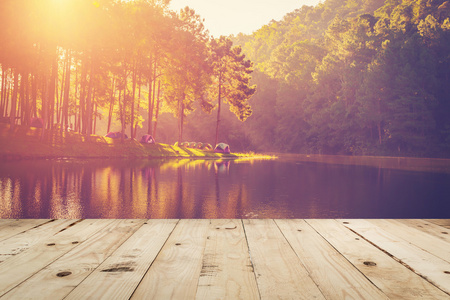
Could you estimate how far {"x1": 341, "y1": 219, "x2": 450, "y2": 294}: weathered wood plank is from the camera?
2461 millimetres

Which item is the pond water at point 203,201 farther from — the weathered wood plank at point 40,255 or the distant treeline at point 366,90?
the distant treeline at point 366,90

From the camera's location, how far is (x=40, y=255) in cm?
281

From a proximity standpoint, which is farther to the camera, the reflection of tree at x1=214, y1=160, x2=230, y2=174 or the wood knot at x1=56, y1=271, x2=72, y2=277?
the reflection of tree at x1=214, y1=160, x2=230, y2=174

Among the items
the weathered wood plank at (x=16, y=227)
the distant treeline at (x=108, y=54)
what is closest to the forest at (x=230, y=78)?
the distant treeline at (x=108, y=54)

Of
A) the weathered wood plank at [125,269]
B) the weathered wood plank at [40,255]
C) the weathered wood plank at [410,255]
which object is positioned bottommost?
the weathered wood plank at [40,255]

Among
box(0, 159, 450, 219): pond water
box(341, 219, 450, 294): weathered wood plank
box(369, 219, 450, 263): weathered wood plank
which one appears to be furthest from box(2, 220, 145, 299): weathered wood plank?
box(0, 159, 450, 219): pond water

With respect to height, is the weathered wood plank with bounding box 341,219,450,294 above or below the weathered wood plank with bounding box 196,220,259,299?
above

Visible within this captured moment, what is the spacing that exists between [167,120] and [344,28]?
42167 millimetres

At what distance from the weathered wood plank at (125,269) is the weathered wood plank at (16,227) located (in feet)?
3.59

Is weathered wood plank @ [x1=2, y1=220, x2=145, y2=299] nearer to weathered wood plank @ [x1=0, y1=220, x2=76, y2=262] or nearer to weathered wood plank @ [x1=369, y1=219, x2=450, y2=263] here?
weathered wood plank @ [x1=0, y1=220, x2=76, y2=262]

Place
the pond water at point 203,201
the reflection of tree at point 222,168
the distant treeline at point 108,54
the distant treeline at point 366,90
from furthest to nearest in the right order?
the distant treeline at point 366,90
the distant treeline at point 108,54
the reflection of tree at point 222,168
the pond water at point 203,201

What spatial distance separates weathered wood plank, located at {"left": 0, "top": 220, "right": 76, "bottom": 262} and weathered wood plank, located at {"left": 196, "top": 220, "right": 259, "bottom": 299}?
1440 millimetres

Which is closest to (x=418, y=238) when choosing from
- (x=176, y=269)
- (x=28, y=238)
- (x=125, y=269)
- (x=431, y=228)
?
(x=431, y=228)

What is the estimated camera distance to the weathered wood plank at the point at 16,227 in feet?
11.3
